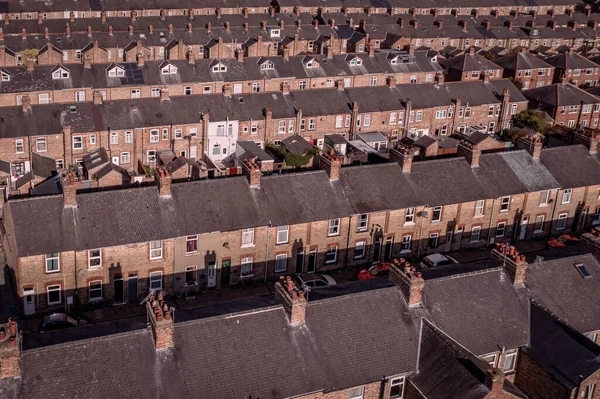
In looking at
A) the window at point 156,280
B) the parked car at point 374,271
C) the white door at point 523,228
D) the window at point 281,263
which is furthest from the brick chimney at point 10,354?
the white door at point 523,228

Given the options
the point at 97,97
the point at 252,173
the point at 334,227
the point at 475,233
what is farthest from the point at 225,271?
the point at 97,97

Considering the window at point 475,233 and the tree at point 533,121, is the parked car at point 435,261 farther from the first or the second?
the tree at point 533,121

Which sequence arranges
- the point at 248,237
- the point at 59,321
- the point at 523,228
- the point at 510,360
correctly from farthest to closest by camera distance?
1. the point at 523,228
2. the point at 248,237
3. the point at 59,321
4. the point at 510,360

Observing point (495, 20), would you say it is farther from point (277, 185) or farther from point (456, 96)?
point (277, 185)

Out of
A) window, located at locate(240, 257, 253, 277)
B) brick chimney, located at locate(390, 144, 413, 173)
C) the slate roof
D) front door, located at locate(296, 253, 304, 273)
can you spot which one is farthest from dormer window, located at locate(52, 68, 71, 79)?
the slate roof

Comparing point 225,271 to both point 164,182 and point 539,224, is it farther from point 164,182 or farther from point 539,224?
point 539,224

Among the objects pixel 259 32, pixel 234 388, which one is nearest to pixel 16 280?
pixel 234 388

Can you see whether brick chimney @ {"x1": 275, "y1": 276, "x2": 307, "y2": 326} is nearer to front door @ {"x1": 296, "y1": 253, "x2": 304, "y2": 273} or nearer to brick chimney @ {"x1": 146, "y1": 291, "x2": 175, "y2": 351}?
brick chimney @ {"x1": 146, "y1": 291, "x2": 175, "y2": 351}
